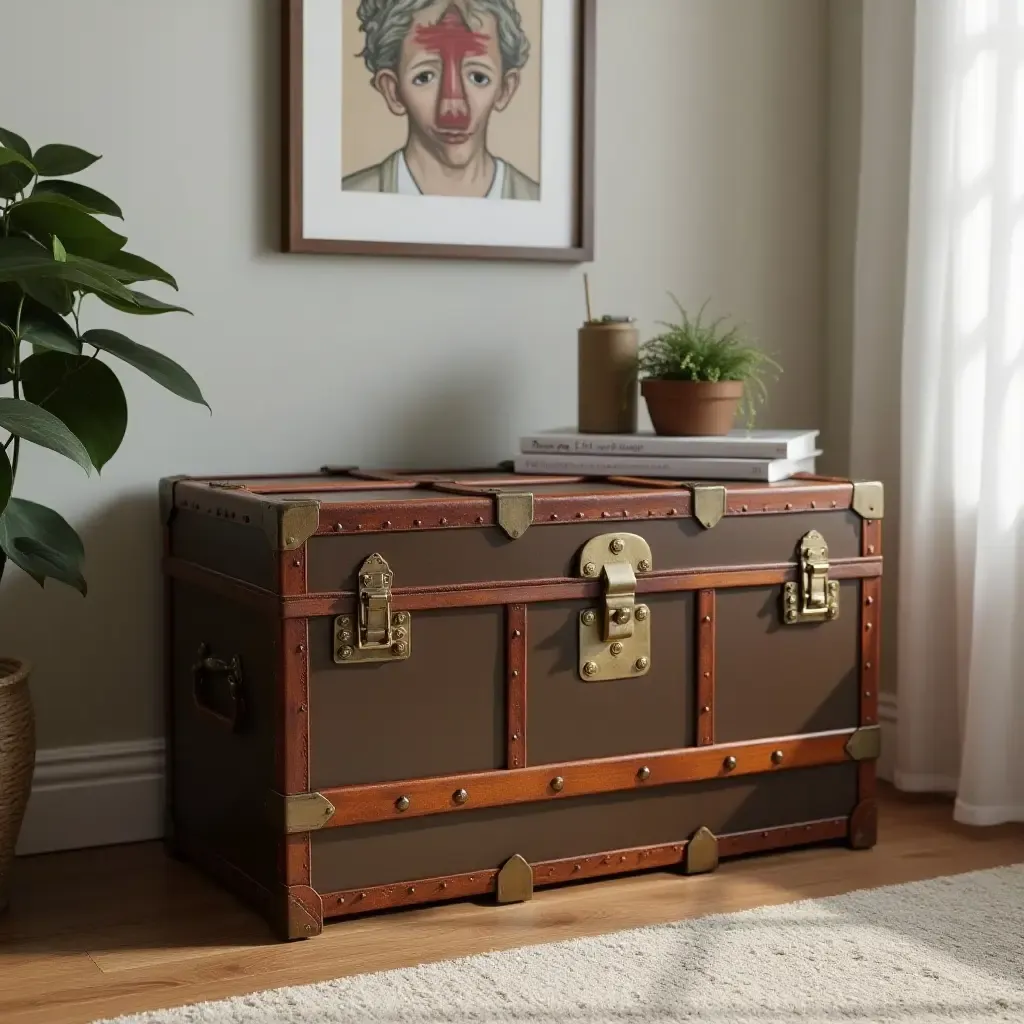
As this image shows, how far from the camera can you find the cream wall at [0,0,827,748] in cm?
253

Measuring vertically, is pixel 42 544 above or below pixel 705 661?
above

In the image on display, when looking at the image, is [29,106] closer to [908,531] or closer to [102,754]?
[102,754]

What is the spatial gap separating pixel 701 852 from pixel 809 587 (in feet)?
1.52

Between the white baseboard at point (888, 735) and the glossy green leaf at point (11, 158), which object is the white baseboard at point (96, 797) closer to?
the glossy green leaf at point (11, 158)

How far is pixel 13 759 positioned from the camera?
2.18 meters

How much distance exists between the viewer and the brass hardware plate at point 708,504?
7.80 ft

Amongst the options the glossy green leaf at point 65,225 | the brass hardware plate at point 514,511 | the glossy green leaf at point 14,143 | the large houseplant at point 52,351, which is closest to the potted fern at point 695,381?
the brass hardware plate at point 514,511

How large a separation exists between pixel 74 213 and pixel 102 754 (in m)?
1.00

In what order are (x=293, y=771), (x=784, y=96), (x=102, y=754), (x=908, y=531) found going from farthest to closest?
(x=784, y=96) < (x=908, y=531) < (x=102, y=754) < (x=293, y=771)

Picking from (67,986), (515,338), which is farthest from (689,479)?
(67,986)

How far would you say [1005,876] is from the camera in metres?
2.39

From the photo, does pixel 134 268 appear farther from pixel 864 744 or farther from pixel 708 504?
pixel 864 744

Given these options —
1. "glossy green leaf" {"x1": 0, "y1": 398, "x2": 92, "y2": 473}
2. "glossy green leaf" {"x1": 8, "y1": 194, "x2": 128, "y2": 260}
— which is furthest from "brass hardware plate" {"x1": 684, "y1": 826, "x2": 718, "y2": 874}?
"glossy green leaf" {"x1": 8, "y1": 194, "x2": 128, "y2": 260}

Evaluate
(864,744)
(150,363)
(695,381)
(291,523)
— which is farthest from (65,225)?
(864,744)
